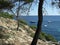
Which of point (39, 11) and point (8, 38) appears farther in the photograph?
point (8, 38)

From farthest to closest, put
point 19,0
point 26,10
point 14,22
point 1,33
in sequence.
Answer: point 14,22 < point 19,0 < point 1,33 < point 26,10

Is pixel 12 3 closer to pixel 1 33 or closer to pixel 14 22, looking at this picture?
pixel 1 33

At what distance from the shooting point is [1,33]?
786 inches

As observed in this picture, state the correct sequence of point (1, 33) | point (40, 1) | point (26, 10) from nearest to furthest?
point (40, 1) < point (26, 10) < point (1, 33)

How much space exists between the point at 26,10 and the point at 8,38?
322 centimetres

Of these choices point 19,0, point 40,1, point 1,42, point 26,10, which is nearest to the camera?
point 40,1

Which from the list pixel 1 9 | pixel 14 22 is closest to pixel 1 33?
pixel 1 9

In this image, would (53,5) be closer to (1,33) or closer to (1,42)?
(1,42)

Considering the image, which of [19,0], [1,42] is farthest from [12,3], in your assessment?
[1,42]

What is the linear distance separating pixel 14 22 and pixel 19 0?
8.20 m

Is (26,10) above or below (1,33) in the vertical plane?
above

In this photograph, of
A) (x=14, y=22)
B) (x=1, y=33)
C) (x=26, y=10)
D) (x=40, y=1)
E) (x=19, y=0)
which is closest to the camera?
(x=40, y=1)

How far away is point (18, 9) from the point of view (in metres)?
18.8

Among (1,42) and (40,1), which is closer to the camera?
(40,1)
